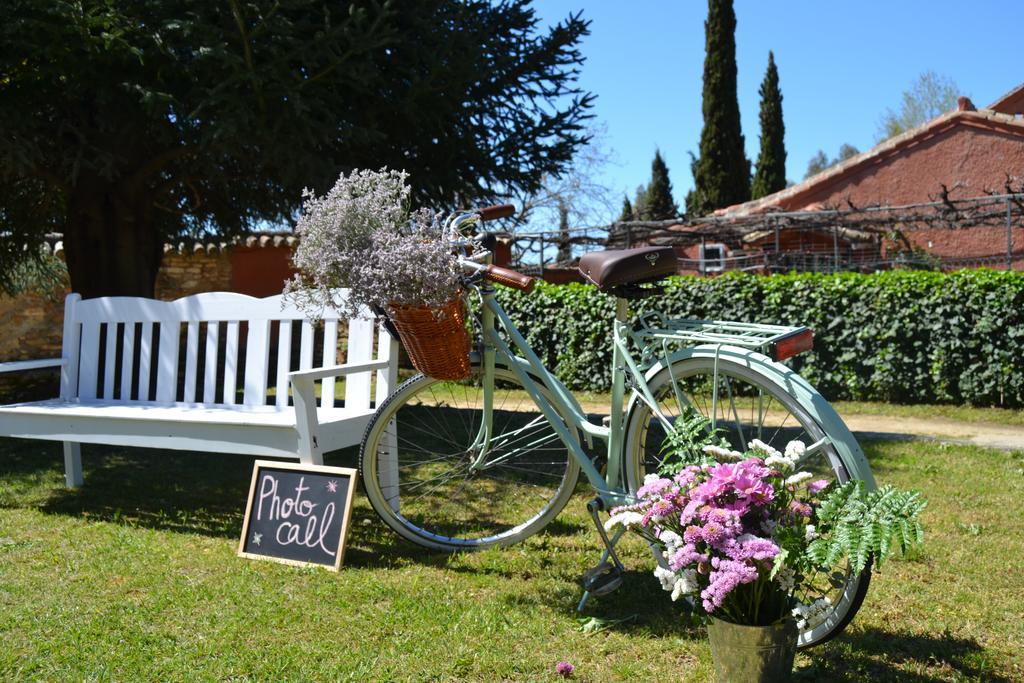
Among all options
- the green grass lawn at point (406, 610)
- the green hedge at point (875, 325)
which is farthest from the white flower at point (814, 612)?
the green hedge at point (875, 325)

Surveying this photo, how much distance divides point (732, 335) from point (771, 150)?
32475mm

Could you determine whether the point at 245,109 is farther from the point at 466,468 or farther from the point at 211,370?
the point at 466,468

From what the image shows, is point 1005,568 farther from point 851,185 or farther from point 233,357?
point 851,185

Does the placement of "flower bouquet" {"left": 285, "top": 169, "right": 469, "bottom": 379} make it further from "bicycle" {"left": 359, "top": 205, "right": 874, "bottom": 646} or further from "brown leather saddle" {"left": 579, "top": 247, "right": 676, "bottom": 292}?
"brown leather saddle" {"left": 579, "top": 247, "right": 676, "bottom": 292}

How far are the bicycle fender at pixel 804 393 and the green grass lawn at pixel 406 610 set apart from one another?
0.67 m

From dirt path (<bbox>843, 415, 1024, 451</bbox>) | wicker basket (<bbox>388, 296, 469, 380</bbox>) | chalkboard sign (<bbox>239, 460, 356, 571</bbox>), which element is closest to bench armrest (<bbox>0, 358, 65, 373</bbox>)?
chalkboard sign (<bbox>239, 460, 356, 571</bbox>)

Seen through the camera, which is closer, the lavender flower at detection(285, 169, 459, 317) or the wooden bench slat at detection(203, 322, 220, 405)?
the lavender flower at detection(285, 169, 459, 317)

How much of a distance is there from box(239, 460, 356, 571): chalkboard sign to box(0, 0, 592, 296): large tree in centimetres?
306

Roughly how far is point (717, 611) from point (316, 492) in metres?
1.97

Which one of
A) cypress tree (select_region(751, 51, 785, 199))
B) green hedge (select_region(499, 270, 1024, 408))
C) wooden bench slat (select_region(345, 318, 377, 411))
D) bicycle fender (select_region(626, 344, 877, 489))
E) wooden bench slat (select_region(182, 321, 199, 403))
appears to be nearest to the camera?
bicycle fender (select_region(626, 344, 877, 489))

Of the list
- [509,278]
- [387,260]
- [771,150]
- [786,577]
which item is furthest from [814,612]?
[771,150]

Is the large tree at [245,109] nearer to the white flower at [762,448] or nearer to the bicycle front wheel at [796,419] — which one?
the bicycle front wheel at [796,419]

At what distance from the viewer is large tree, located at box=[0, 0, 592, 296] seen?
5.89 meters

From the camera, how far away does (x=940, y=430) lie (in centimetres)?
735
